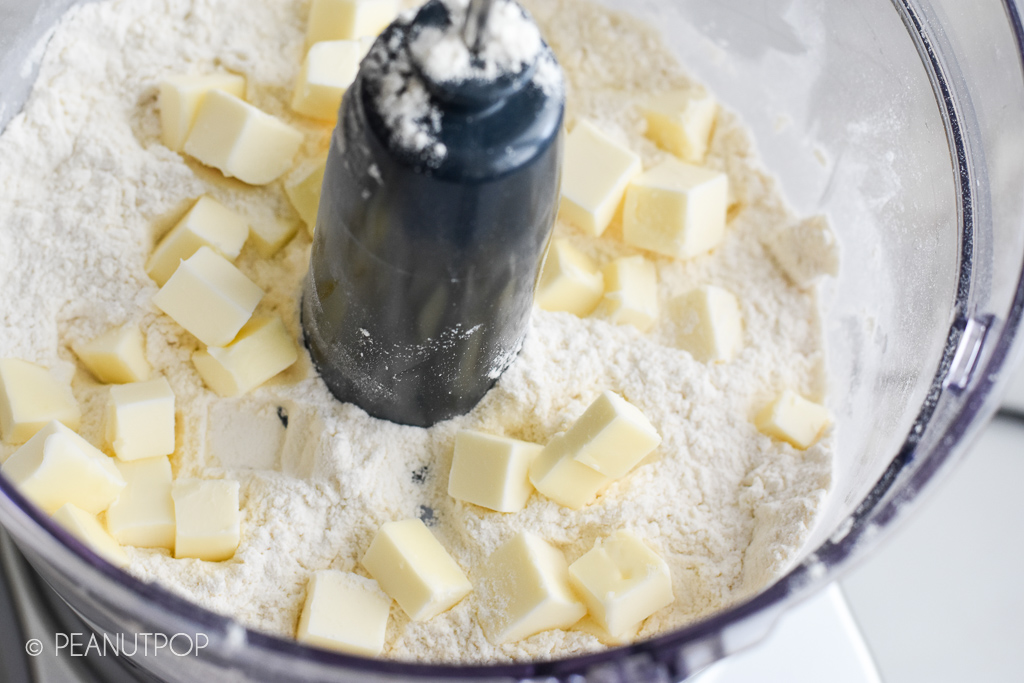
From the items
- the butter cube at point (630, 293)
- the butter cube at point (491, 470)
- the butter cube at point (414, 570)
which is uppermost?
the butter cube at point (630, 293)

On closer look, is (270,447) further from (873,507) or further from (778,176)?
(778,176)

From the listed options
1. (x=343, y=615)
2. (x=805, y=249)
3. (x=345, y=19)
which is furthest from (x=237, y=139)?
(x=805, y=249)

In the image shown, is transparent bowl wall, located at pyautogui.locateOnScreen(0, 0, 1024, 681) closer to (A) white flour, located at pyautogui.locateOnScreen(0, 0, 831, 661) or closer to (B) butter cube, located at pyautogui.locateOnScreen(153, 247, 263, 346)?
(A) white flour, located at pyautogui.locateOnScreen(0, 0, 831, 661)

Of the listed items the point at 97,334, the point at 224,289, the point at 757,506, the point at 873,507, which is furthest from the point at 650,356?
the point at 97,334

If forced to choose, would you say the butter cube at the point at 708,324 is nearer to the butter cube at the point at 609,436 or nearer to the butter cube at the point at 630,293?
the butter cube at the point at 630,293

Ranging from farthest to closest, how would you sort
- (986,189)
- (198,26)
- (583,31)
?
1. (583,31)
2. (198,26)
3. (986,189)

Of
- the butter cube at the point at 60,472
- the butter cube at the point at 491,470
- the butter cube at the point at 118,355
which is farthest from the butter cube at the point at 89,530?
the butter cube at the point at 491,470
